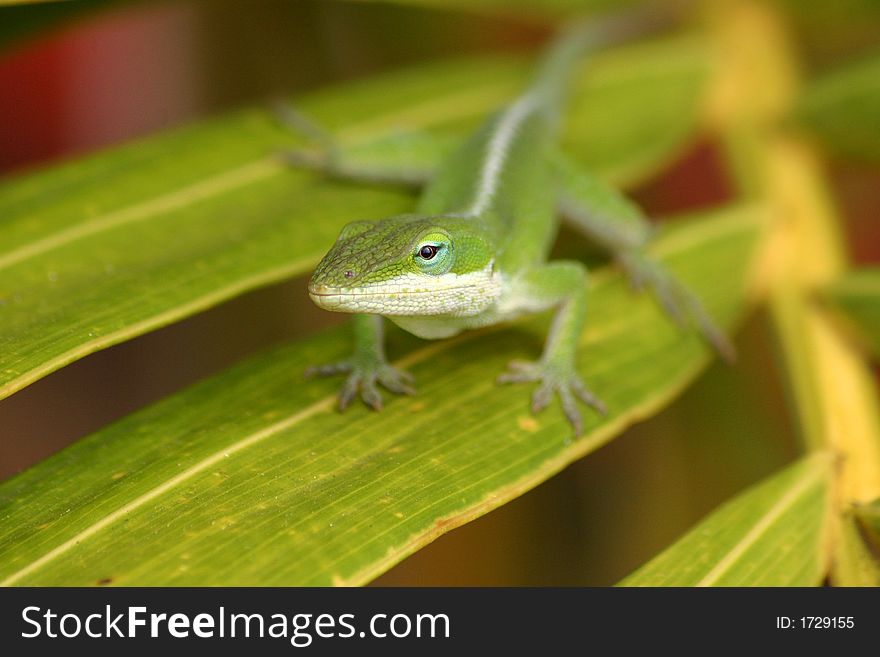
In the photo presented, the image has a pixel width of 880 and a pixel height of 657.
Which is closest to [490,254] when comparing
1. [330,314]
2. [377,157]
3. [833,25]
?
[377,157]

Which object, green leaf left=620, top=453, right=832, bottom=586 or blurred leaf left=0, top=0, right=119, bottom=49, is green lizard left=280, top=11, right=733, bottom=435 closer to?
green leaf left=620, top=453, right=832, bottom=586

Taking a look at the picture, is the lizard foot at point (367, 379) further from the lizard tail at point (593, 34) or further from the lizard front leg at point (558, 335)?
the lizard tail at point (593, 34)

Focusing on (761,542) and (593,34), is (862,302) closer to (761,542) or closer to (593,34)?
(761,542)

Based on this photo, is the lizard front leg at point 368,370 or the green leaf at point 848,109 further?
the green leaf at point 848,109

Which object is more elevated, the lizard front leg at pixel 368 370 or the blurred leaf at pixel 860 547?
the lizard front leg at pixel 368 370

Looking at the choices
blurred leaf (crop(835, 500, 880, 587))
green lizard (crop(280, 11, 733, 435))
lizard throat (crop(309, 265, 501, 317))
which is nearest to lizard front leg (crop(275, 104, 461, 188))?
green lizard (crop(280, 11, 733, 435))

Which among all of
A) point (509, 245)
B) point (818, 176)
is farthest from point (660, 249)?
point (818, 176)

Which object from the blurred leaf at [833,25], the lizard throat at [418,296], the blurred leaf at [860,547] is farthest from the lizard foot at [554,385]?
the blurred leaf at [833,25]

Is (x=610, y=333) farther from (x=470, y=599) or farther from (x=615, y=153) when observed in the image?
(x=470, y=599)
